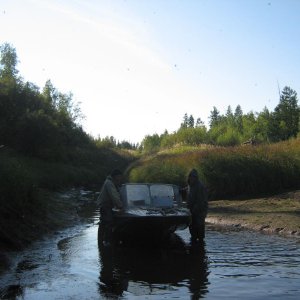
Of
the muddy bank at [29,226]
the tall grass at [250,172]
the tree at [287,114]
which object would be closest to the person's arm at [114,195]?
the muddy bank at [29,226]

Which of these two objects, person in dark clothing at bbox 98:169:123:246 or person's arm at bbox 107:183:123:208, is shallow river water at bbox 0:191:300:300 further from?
person's arm at bbox 107:183:123:208

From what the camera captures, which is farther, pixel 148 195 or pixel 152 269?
pixel 148 195

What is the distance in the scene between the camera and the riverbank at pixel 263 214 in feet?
47.9

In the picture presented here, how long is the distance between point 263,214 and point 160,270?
783cm

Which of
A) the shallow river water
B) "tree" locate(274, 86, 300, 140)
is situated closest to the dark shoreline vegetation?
the shallow river water

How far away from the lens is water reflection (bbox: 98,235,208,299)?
27.6ft

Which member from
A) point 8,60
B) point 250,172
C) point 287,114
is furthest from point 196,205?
point 287,114

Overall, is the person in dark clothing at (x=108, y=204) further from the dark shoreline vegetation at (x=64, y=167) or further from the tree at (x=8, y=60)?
the tree at (x=8, y=60)

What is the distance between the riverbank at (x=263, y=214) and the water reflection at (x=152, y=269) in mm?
3064

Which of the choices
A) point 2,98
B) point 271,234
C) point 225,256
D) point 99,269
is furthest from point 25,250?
point 2,98

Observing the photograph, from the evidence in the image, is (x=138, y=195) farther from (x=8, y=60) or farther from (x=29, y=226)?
(x=8, y=60)

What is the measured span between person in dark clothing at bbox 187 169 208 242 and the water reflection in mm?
450

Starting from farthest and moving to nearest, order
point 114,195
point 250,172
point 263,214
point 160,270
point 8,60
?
point 8,60 → point 250,172 → point 263,214 → point 114,195 → point 160,270

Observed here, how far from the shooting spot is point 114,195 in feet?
41.8
